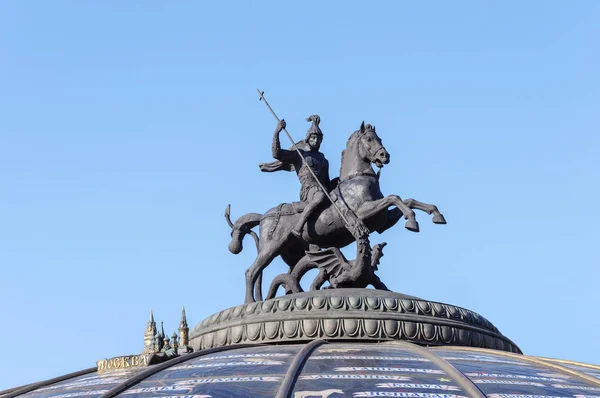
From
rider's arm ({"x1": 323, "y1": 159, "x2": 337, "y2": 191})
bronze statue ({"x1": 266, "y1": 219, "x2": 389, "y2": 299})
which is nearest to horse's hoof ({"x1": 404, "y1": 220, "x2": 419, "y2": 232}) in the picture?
bronze statue ({"x1": 266, "y1": 219, "x2": 389, "y2": 299})

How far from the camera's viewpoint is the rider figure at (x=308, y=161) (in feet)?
59.2

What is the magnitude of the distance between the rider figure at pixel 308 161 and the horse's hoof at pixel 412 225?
163cm

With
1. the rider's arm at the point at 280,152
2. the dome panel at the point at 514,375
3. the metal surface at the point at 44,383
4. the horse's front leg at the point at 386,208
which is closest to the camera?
the dome panel at the point at 514,375

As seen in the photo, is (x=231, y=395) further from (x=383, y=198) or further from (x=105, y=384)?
(x=383, y=198)

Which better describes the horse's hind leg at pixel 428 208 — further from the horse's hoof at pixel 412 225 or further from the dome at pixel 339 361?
the dome at pixel 339 361

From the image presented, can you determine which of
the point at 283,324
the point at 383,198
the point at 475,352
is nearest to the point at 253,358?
the point at 283,324

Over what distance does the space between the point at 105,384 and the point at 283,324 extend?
8.54ft

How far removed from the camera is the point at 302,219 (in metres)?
17.8

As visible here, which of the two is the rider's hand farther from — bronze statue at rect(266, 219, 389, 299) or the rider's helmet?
bronze statue at rect(266, 219, 389, 299)

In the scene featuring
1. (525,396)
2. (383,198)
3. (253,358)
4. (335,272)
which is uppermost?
(383,198)

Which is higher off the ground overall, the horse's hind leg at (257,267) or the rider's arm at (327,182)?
the rider's arm at (327,182)

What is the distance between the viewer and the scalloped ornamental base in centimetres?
1458

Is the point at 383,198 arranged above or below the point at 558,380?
above

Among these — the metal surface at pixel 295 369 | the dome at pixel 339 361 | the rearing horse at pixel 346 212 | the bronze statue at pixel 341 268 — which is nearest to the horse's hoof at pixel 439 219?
the rearing horse at pixel 346 212
